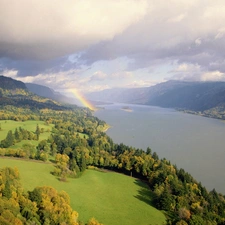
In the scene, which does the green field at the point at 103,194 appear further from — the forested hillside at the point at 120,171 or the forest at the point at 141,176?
the forest at the point at 141,176

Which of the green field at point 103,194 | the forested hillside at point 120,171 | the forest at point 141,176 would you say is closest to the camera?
the forested hillside at point 120,171

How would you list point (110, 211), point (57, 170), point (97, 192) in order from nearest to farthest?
point (110, 211) < point (97, 192) < point (57, 170)

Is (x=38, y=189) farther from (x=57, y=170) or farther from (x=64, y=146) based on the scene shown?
(x=64, y=146)

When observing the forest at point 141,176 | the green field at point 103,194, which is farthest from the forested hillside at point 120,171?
the green field at point 103,194

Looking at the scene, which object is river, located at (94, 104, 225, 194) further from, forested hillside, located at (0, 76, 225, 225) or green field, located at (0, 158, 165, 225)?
green field, located at (0, 158, 165, 225)

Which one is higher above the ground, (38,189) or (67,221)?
(38,189)

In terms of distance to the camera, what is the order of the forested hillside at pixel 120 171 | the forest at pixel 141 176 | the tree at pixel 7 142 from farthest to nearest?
1. the tree at pixel 7 142
2. the forest at pixel 141 176
3. the forested hillside at pixel 120 171

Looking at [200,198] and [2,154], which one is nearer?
[200,198]

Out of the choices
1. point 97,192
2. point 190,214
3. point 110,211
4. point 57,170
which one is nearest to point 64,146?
point 57,170

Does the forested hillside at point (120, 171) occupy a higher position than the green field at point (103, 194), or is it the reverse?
the forested hillside at point (120, 171)
